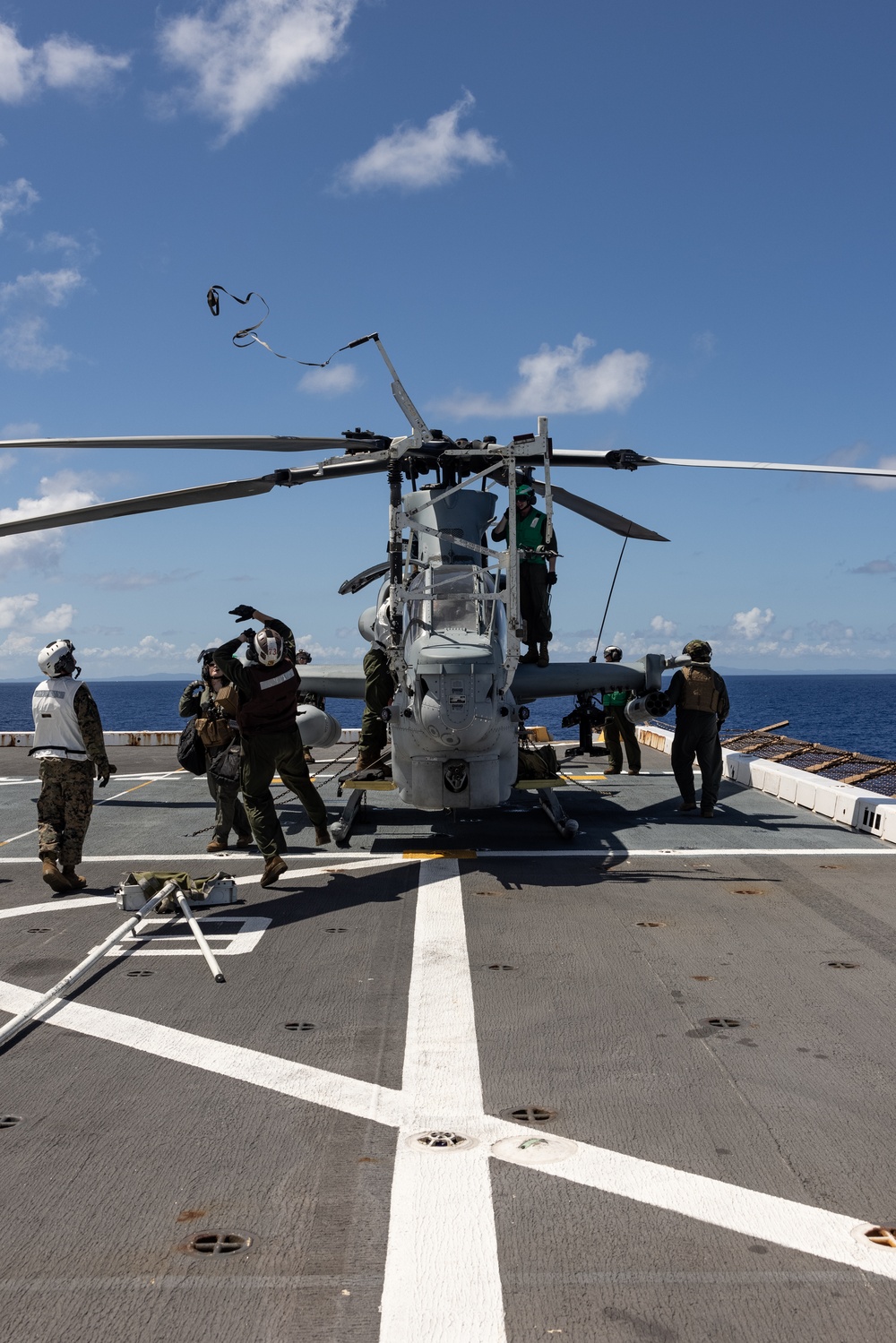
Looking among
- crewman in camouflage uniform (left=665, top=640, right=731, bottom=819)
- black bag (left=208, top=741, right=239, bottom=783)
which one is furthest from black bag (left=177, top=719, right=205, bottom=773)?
crewman in camouflage uniform (left=665, top=640, right=731, bottom=819)

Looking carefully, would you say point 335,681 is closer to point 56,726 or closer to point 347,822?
point 347,822

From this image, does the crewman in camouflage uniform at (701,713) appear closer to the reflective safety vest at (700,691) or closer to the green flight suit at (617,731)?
the reflective safety vest at (700,691)

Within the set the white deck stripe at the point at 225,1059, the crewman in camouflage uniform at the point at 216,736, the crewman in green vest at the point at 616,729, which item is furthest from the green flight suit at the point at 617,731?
the white deck stripe at the point at 225,1059

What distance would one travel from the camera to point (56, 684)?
28.9 ft

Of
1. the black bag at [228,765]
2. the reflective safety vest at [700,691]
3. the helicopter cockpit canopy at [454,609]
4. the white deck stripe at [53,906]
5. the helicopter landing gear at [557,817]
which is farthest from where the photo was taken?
the reflective safety vest at [700,691]

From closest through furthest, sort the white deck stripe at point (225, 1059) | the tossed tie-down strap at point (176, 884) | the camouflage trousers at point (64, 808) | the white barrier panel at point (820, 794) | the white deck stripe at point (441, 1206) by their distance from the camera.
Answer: the white deck stripe at point (441, 1206), the white deck stripe at point (225, 1059), the tossed tie-down strap at point (176, 884), the camouflage trousers at point (64, 808), the white barrier panel at point (820, 794)

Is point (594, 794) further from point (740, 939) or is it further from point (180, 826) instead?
point (740, 939)

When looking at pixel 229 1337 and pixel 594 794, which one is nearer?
pixel 229 1337

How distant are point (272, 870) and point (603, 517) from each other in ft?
22.4

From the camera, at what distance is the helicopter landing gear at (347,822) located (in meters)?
10.5

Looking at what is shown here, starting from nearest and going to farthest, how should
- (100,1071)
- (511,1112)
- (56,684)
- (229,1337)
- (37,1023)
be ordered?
1. (229,1337)
2. (511,1112)
3. (100,1071)
4. (37,1023)
5. (56,684)

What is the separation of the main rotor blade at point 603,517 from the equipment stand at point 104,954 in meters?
7.30

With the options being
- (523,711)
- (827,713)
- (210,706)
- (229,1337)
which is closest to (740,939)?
(523,711)

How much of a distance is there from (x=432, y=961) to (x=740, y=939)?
2.14 metres
